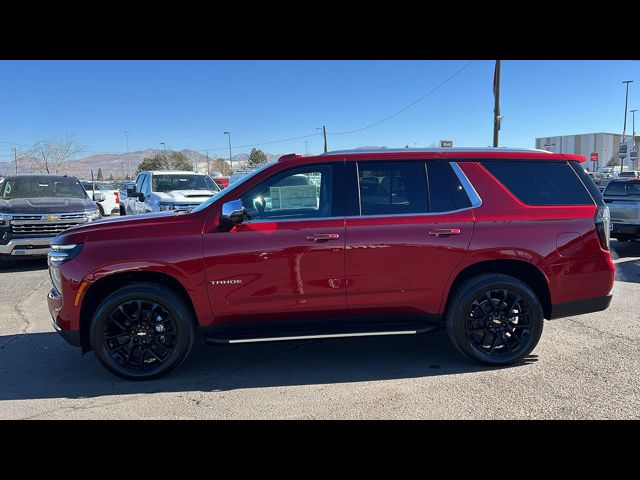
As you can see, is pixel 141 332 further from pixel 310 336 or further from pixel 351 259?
pixel 351 259

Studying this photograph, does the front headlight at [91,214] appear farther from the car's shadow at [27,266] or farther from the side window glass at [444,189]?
the side window glass at [444,189]

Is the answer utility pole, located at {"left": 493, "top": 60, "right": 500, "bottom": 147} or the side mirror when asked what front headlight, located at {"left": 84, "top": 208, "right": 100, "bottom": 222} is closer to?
the side mirror

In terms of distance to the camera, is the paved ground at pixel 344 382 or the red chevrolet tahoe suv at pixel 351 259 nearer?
the paved ground at pixel 344 382

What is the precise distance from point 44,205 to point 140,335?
6.53 metres

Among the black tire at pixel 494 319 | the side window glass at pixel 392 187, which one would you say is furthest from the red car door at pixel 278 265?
the black tire at pixel 494 319

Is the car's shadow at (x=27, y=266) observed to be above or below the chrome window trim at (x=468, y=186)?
below

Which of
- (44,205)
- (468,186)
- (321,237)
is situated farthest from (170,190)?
(468,186)

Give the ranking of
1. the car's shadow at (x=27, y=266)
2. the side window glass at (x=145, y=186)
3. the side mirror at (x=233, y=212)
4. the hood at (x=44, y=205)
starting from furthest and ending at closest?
the side window glass at (x=145, y=186)
the car's shadow at (x=27, y=266)
the hood at (x=44, y=205)
the side mirror at (x=233, y=212)

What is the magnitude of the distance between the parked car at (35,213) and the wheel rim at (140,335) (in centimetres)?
568

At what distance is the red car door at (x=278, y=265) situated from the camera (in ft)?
12.3

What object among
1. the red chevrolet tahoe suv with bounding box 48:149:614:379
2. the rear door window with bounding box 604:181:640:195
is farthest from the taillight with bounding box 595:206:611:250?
the rear door window with bounding box 604:181:640:195
